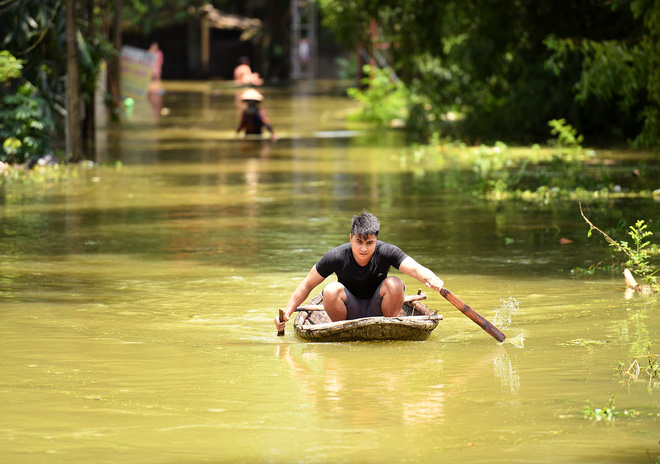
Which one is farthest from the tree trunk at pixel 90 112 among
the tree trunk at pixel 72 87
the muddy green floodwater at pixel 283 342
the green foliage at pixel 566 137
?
the green foliage at pixel 566 137

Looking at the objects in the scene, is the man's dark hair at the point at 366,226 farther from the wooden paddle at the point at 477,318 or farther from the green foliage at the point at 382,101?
the green foliage at the point at 382,101

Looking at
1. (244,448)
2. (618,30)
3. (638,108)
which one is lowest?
(244,448)

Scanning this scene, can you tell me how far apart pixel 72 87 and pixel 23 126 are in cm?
122

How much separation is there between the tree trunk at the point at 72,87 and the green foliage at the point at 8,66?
1201 millimetres

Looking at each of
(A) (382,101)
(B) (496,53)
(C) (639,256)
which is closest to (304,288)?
(C) (639,256)

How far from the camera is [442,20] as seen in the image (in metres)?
28.2

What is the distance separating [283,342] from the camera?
976 cm

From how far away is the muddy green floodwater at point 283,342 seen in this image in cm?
707

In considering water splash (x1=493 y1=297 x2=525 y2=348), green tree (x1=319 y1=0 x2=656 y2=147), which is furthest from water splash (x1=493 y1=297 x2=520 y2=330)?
green tree (x1=319 y1=0 x2=656 y2=147)

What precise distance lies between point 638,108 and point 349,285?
18258 mm

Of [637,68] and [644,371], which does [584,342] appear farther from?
[637,68]

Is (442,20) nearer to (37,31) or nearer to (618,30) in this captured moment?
(618,30)

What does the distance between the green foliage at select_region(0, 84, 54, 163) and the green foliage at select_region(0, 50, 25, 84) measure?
606 mm

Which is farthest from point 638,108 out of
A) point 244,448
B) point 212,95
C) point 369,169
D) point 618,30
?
point 212,95
